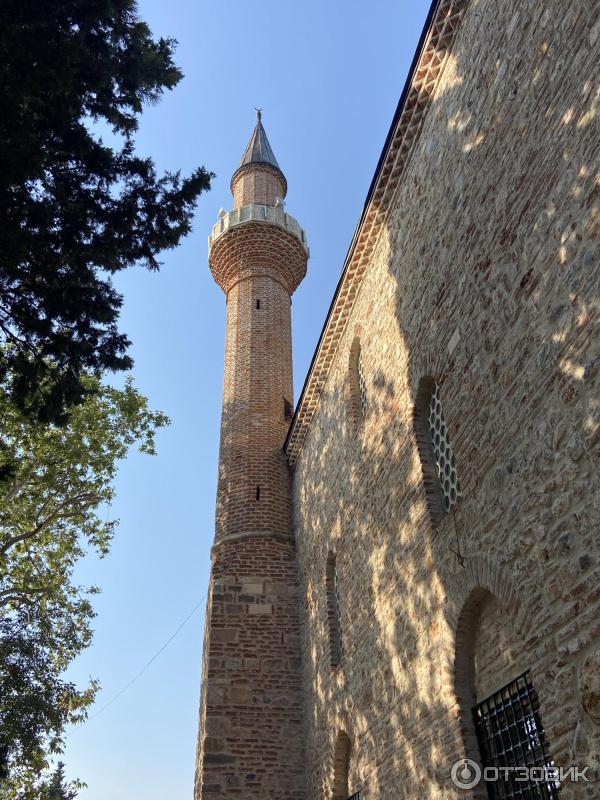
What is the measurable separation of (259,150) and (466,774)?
1768cm

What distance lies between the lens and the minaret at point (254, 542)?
9742mm

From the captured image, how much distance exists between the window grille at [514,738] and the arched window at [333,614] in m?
4.08

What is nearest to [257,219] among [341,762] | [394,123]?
[394,123]

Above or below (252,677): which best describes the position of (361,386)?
above

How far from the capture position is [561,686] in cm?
379

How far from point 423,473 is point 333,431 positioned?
3.84 metres

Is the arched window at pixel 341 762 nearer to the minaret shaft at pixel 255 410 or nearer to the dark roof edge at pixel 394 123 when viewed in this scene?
the minaret shaft at pixel 255 410

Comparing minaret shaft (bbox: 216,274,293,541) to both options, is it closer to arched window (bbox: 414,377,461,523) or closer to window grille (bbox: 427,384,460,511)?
arched window (bbox: 414,377,461,523)

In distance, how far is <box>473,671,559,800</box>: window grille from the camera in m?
4.16

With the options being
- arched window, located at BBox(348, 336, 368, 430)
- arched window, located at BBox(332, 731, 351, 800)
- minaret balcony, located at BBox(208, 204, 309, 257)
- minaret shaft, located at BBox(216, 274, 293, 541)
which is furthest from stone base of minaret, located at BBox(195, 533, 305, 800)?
minaret balcony, located at BBox(208, 204, 309, 257)

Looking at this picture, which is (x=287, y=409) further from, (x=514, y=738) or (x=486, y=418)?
(x=514, y=738)

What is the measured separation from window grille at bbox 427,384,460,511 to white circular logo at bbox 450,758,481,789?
1896 millimetres

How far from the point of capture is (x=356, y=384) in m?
9.42

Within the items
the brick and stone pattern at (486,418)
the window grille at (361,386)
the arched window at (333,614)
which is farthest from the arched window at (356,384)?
the arched window at (333,614)
